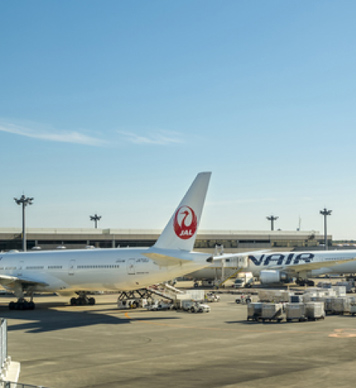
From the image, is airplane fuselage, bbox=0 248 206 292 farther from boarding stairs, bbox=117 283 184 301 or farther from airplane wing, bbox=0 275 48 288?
boarding stairs, bbox=117 283 184 301

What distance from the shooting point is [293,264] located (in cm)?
7669

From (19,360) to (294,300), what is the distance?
23.2 metres

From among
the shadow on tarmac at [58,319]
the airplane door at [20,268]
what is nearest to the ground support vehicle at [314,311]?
the shadow on tarmac at [58,319]

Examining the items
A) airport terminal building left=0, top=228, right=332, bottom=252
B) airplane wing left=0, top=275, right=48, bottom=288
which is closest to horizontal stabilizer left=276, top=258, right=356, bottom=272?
airport terminal building left=0, top=228, right=332, bottom=252

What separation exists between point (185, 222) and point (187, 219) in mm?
336

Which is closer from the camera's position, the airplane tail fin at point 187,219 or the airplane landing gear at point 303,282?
the airplane tail fin at point 187,219

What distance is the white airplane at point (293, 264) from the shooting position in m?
74.9

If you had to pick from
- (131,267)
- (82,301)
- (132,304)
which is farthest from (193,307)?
(82,301)

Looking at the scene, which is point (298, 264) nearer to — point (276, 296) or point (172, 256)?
point (276, 296)

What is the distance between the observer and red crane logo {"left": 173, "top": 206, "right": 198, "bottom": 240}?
4181cm

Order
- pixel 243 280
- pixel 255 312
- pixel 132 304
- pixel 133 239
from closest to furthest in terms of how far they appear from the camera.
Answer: pixel 255 312, pixel 132 304, pixel 243 280, pixel 133 239

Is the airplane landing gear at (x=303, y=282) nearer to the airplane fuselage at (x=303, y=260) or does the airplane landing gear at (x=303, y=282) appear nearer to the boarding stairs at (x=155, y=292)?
the airplane fuselage at (x=303, y=260)

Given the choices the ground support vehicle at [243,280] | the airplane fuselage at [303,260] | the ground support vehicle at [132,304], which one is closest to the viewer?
the ground support vehicle at [132,304]

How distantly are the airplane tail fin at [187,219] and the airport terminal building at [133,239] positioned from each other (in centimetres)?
5050
